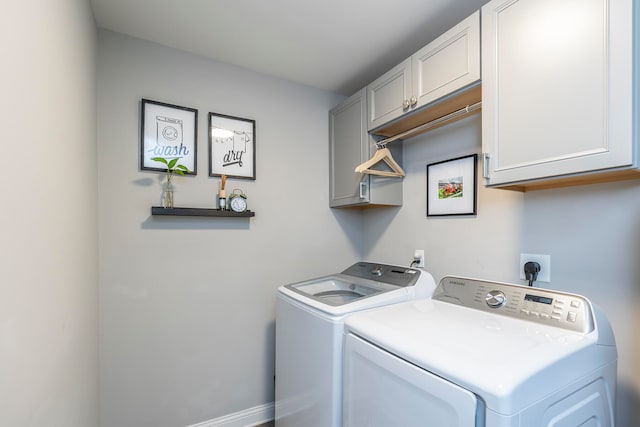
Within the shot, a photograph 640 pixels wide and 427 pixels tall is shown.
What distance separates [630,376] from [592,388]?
0.37 m

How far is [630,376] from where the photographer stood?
1.10 metres

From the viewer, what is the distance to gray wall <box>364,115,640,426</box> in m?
1.10

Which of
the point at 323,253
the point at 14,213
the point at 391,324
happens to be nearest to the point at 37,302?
the point at 14,213

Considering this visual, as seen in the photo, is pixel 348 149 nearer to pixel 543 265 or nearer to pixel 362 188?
pixel 362 188

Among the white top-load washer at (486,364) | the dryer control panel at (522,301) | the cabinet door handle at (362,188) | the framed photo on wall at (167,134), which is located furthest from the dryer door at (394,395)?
the framed photo on wall at (167,134)

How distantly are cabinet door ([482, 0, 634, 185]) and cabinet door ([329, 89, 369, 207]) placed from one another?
83 centimetres

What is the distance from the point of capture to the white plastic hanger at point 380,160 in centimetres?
186

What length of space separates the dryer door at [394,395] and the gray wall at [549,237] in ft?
2.88

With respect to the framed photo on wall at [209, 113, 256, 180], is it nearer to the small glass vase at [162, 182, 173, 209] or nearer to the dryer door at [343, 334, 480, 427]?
the small glass vase at [162, 182, 173, 209]

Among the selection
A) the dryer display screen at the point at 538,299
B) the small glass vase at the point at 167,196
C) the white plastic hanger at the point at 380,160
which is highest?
the white plastic hanger at the point at 380,160

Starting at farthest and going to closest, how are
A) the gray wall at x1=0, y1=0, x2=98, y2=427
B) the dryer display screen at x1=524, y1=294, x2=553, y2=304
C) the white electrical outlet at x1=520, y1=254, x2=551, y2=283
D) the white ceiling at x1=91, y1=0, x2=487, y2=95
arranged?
the white ceiling at x1=91, y1=0, x2=487, y2=95, the white electrical outlet at x1=520, y1=254, x2=551, y2=283, the dryer display screen at x1=524, y1=294, x2=553, y2=304, the gray wall at x1=0, y1=0, x2=98, y2=427

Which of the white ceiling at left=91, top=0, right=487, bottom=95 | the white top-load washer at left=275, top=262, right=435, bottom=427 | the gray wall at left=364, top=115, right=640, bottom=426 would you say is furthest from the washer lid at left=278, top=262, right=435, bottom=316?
the white ceiling at left=91, top=0, right=487, bottom=95

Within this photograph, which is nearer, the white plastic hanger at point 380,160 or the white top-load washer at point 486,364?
the white top-load washer at point 486,364

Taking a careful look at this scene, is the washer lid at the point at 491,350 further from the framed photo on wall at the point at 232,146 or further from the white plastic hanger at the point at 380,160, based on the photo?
the framed photo on wall at the point at 232,146
